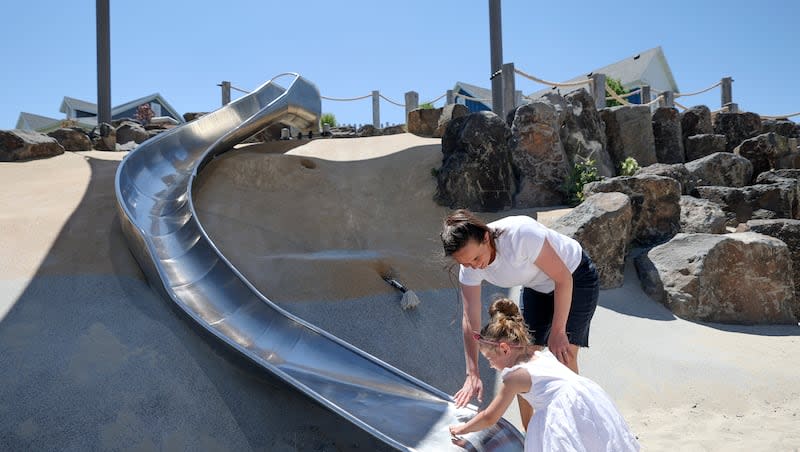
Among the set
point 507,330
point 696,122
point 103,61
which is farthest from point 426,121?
point 507,330

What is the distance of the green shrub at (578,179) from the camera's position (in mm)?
7715

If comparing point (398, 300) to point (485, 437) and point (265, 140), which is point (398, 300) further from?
point (265, 140)

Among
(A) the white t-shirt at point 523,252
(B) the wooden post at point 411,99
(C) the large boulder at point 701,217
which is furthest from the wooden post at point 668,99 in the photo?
(A) the white t-shirt at point 523,252

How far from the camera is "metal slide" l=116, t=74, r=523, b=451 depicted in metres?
3.22

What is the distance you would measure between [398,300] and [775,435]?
2999mm

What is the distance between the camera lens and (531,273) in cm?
250

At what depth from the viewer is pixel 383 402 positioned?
11.6 feet

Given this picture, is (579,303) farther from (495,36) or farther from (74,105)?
(74,105)

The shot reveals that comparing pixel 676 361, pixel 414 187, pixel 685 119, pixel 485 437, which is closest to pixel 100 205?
pixel 414 187

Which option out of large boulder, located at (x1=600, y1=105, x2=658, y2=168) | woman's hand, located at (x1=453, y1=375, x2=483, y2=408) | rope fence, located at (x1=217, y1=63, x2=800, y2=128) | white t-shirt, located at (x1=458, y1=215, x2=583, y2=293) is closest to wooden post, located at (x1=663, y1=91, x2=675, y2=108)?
rope fence, located at (x1=217, y1=63, x2=800, y2=128)

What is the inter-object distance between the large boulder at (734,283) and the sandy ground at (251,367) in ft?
0.49

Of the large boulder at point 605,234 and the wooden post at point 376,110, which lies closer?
the large boulder at point 605,234

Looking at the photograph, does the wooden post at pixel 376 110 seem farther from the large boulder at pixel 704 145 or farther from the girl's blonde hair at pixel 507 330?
the girl's blonde hair at pixel 507 330

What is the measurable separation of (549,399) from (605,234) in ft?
13.3
